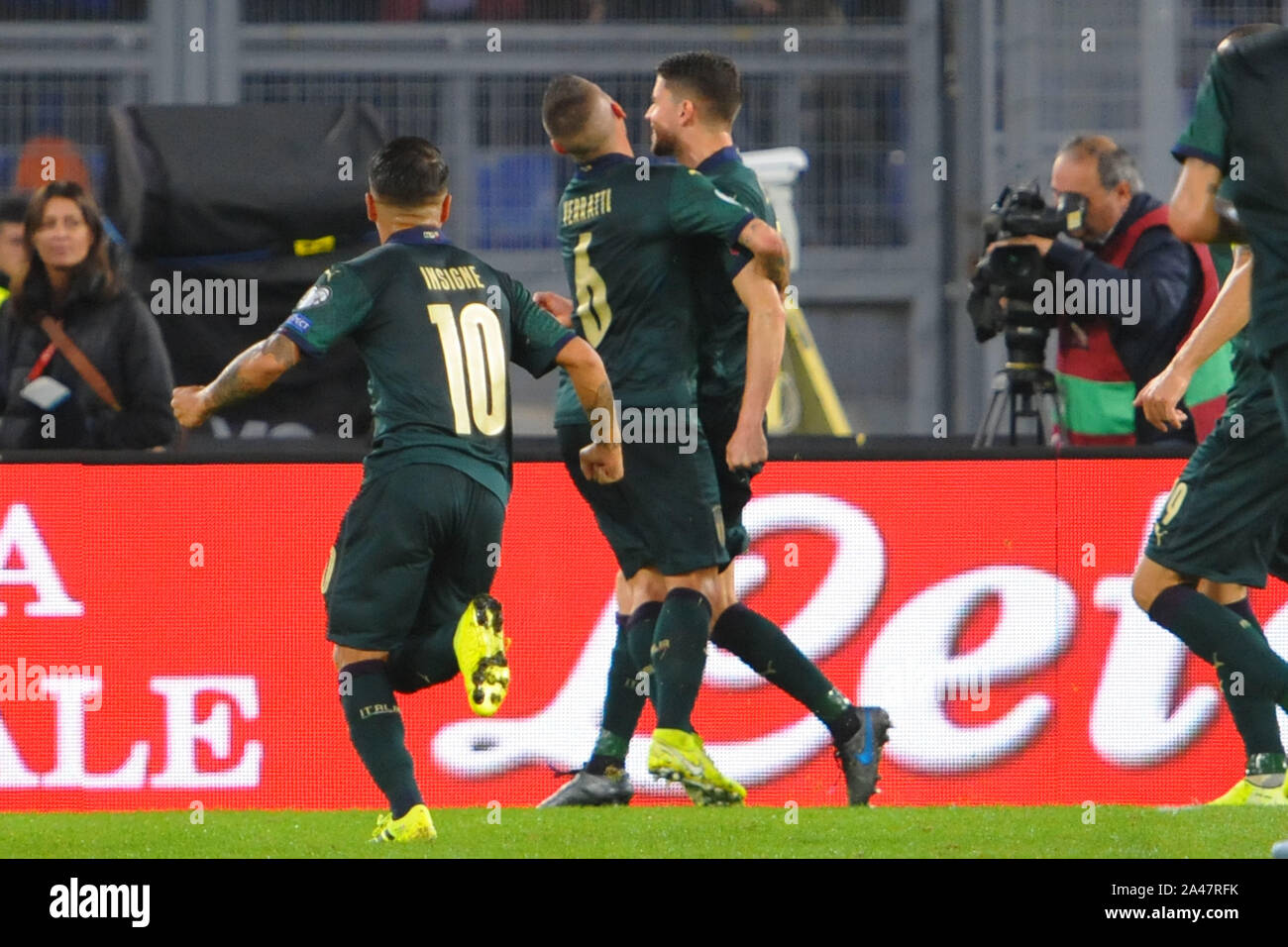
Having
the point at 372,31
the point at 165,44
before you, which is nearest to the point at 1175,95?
the point at 372,31

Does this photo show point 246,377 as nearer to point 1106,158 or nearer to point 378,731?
point 378,731

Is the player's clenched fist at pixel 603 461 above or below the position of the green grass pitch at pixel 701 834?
above

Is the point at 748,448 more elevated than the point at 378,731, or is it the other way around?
the point at 748,448

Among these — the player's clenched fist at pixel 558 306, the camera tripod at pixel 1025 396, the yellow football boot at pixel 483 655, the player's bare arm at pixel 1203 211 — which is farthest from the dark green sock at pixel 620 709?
the player's bare arm at pixel 1203 211

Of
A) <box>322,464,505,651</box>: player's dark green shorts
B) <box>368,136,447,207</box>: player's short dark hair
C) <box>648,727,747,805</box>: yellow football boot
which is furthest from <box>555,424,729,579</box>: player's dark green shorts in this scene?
<box>368,136,447,207</box>: player's short dark hair

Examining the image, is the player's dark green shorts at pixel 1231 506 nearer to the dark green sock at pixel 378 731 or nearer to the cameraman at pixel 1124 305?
the cameraman at pixel 1124 305

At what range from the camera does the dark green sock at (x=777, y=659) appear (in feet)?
20.2

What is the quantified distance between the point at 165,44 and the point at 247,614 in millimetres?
5632

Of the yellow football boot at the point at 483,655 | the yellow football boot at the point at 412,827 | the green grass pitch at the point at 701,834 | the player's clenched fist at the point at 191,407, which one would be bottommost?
the green grass pitch at the point at 701,834

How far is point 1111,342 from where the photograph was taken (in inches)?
294

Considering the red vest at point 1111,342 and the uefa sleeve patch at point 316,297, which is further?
the red vest at point 1111,342

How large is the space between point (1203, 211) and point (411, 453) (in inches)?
72.2

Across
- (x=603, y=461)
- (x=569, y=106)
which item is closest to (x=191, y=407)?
(x=603, y=461)

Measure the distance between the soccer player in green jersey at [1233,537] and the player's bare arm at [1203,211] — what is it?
3.20 feet
